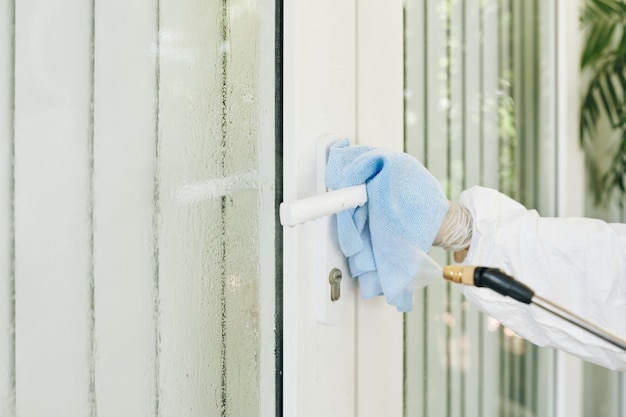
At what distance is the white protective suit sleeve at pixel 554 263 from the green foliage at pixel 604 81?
65cm

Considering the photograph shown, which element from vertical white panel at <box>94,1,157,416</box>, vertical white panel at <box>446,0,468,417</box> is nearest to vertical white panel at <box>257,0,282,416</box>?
vertical white panel at <box>94,1,157,416</box>

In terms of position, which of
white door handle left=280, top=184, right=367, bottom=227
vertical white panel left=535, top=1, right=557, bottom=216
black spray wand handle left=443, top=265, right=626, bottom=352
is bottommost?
black spray wand handle left=443, top=265, right=626, bottom=352

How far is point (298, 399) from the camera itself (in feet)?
2.15

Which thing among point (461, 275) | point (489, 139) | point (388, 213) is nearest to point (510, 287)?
point (461, 275)

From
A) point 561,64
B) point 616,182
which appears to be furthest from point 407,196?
point 616,182

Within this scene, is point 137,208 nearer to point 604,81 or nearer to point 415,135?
point 415,135

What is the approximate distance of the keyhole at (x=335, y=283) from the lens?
0.69m

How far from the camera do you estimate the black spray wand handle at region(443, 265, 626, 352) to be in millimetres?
477

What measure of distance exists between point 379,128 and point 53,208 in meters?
0.46

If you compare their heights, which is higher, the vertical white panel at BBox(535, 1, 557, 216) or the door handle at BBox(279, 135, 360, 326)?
the vertical white panel at BBox(535, 1, 557, 216)

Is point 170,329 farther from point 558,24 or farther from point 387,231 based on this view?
point 558,24

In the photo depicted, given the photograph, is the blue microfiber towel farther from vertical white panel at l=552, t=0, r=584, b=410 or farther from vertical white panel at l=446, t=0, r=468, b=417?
vertical white panel at l=552, t=0, r=584, b=410

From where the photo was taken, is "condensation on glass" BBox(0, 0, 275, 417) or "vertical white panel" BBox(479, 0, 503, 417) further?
"vertical white panel" BBox(479, 0, 503, 417)

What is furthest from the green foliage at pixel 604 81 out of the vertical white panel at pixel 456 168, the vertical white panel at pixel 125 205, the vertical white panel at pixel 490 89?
the vertical white panel at pixel 125 205
